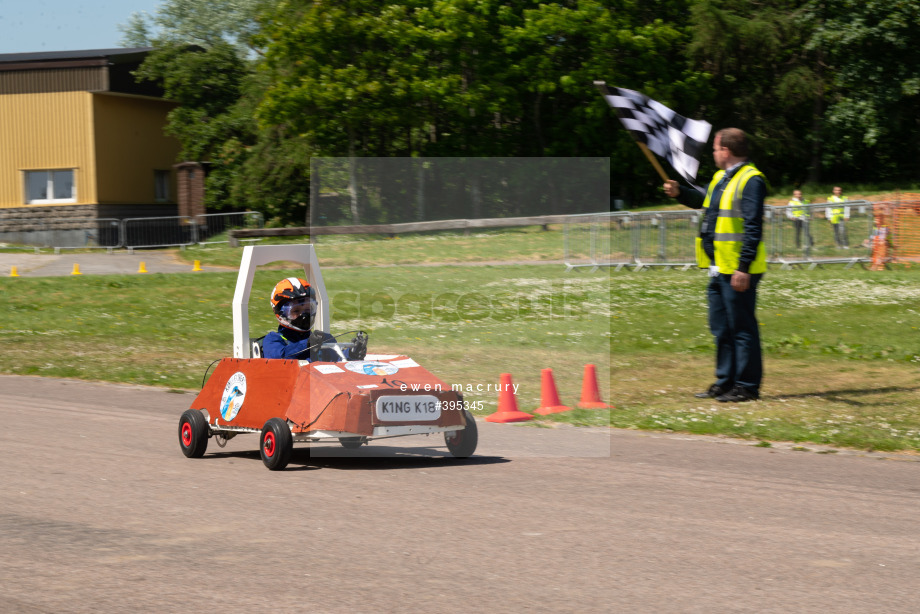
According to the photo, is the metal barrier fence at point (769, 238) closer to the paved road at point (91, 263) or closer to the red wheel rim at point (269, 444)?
the paved road at point (91, 263)

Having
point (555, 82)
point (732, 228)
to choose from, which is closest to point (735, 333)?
point (732, 228)

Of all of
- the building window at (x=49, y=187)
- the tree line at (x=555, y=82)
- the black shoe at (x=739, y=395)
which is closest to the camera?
the black shoe at (x=739, y=395)

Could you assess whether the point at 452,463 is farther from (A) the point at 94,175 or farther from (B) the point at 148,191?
(B) the point at 148,191

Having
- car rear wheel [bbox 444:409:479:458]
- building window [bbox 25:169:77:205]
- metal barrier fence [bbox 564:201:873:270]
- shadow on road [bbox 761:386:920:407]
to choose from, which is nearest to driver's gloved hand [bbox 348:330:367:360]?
car rear wheel [bbox 444:409:479:458]

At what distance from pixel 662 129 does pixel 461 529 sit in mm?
6100

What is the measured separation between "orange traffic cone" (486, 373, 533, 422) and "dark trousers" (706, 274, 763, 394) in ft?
6.83

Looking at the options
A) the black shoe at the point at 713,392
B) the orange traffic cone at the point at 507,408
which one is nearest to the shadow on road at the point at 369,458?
the orange traffic cone at the point at 507,408

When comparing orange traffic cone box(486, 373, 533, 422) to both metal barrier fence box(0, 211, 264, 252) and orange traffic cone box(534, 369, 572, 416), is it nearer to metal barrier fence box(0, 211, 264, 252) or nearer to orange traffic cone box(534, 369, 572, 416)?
orange traffic cone box(534, 369, 572, 416)

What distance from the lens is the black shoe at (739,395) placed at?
11.2 meters

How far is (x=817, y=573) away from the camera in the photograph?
5.23 m

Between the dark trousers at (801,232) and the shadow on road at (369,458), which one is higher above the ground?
the dark trousers at (801,232)

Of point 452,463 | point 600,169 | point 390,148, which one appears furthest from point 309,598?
point 390,148

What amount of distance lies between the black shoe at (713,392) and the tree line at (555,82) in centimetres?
2508

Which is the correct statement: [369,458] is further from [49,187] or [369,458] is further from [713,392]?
[49,187]
